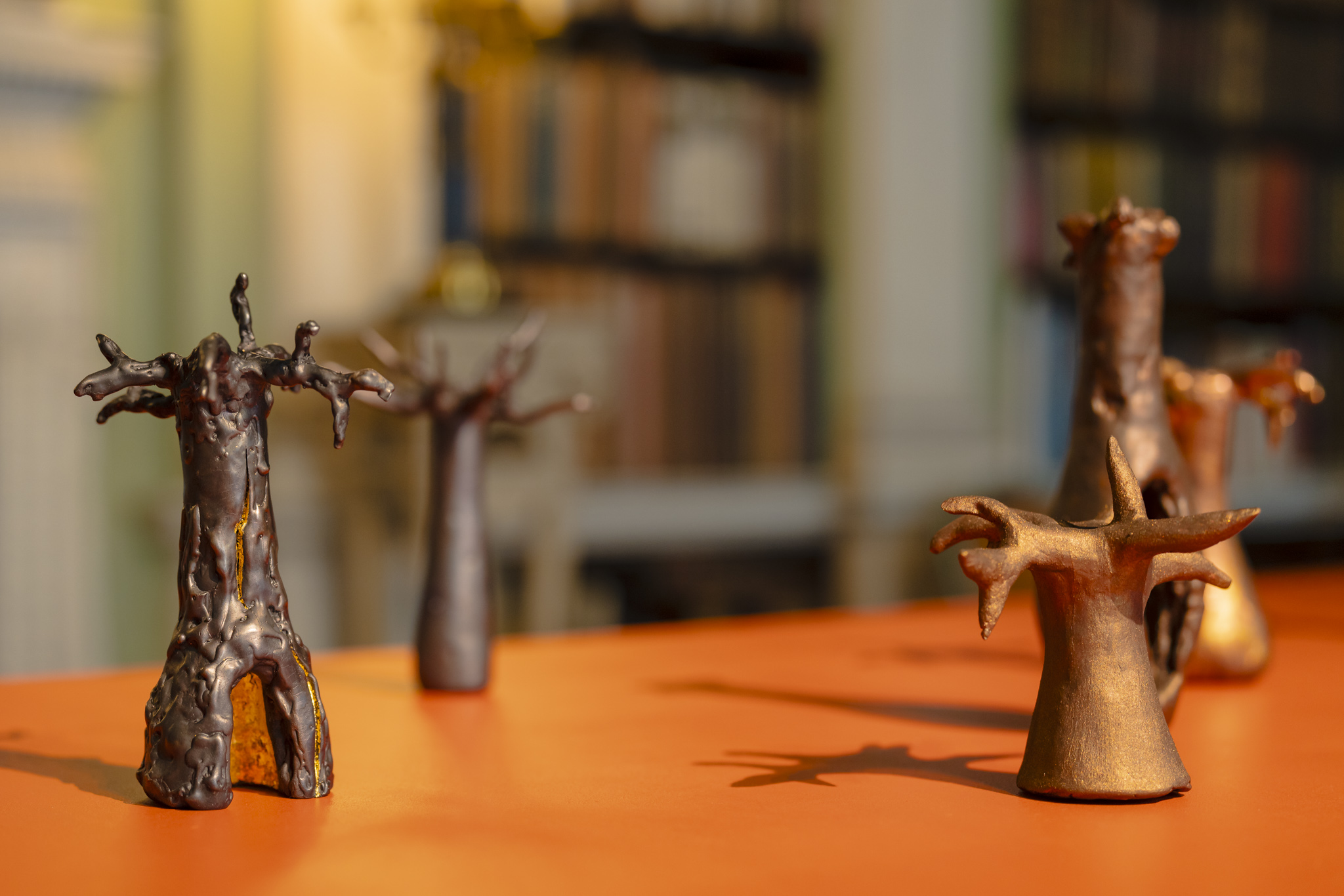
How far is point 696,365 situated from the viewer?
2.89 meters

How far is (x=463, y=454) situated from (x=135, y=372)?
0.34m

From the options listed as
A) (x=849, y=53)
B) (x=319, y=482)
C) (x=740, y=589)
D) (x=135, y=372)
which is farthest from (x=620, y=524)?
(x=135, y=372)

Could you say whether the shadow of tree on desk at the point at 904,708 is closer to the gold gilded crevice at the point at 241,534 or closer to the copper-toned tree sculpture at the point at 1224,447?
the copper-toned tree sculpture at the point at 1224,447

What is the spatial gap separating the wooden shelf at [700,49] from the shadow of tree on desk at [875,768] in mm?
2212

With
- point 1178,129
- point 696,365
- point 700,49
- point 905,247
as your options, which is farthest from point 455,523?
point 1178,129

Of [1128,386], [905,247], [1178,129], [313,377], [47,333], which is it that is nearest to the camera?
[313,377]

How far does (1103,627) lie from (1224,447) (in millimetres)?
394

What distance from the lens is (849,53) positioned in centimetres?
301

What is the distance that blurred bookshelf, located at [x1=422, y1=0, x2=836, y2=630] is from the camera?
107 inches

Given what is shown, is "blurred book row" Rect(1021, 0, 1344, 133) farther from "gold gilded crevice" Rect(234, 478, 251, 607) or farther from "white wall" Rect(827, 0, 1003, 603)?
"gold gilded crevice" Rect(234, 478, 251, 607)

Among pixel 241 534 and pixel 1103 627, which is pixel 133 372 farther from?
pixel 1103 627

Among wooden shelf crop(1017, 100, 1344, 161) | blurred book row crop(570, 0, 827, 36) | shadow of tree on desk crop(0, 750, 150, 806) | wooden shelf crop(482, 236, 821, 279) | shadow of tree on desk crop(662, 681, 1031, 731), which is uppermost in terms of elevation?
blurred book row crop(570, 0, 827, 36)

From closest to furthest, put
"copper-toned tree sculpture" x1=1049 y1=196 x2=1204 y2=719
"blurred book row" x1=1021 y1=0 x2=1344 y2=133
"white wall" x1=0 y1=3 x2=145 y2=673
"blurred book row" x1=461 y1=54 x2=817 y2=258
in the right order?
"copper-toned tree sculpture" x1=1049 y1=196 x2=1204 y2=719, "white wall" x1=0 y1=3 x2=145 y2=673, "blurred book row" x1=461 y1=54 x2=817 y2=258, "blurred book row" x1=1021 y1=0 x2=1344 y2=133

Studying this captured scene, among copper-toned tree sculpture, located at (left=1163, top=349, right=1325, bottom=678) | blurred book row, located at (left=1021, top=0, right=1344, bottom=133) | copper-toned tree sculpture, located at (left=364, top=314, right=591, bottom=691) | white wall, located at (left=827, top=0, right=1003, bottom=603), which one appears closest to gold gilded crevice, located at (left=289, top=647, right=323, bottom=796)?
copper-toned tree sculpture, located at (left=364, top=314, right=591, bottom=691)
